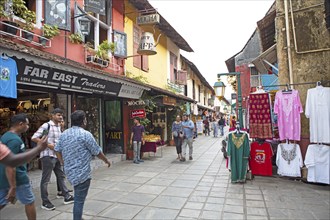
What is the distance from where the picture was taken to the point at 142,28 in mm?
12102

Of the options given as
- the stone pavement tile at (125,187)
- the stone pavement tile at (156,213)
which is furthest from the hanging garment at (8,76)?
the stone pavement tile at (156,213)

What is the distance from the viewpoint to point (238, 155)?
6336 mm

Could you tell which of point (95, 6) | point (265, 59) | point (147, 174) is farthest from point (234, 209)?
point (95, 6)

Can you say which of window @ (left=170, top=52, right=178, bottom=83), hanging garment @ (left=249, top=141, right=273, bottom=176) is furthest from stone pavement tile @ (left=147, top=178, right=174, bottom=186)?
window @ (left=170, top=52, right=178, bottom=83)

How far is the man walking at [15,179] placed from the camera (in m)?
3.12

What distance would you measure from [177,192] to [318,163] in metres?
3.42

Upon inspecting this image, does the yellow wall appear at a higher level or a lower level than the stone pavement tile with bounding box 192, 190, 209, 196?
higher

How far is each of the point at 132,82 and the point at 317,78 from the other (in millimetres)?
5636

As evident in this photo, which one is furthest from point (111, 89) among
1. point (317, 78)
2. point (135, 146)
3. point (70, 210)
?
point (317, 78)

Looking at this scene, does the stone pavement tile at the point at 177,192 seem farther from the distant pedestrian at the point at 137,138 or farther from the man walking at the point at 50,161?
the distant pedestrian at the point at 137,138

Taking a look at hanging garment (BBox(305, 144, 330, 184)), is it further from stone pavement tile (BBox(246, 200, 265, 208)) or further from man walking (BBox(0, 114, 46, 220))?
man walking (BBox(0, 114, 46, 220))

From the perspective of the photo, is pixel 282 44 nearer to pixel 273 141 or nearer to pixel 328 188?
pixel 273 141

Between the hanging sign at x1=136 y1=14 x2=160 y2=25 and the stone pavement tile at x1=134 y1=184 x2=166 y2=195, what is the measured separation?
7.14 metres

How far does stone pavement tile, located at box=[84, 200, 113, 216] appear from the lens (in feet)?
14.4
